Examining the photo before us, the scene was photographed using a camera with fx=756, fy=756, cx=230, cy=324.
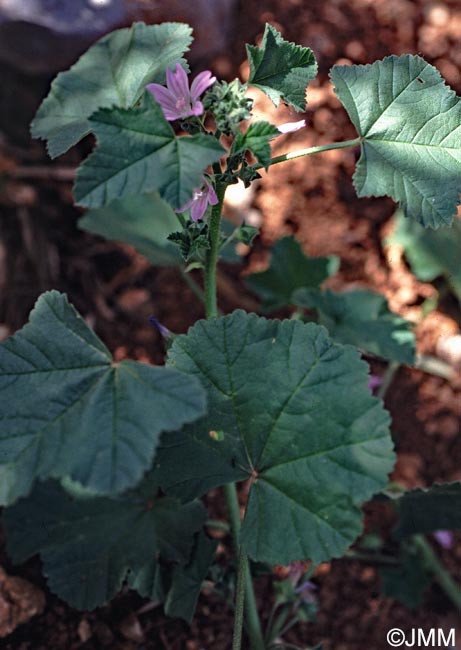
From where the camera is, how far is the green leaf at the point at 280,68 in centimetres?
143

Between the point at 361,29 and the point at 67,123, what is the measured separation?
1.66 m

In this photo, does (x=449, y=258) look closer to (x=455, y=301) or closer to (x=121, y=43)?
(x=455, y=301)

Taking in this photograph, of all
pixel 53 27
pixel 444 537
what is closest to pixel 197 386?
pixel 444 537

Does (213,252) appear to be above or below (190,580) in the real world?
above

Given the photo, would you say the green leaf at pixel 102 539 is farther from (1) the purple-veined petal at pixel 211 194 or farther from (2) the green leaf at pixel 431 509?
(1) the purple-veined petal at pixel 211 194

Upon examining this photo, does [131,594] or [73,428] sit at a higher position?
[73,428]

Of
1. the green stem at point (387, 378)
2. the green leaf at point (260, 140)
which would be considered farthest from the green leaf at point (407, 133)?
the green stem at point (387, 378)

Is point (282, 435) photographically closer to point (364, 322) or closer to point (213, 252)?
point (213, 252)

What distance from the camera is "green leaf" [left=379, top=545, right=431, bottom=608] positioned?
7.05 ft

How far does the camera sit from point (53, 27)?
2607 millimetres

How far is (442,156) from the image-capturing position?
1.51 m

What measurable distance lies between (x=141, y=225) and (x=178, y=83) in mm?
979

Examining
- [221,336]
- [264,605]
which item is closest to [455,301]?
[264,605]

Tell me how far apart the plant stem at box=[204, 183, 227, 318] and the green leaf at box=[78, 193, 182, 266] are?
0.54 meters
